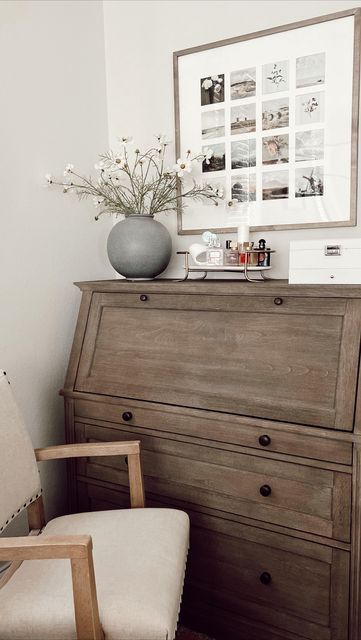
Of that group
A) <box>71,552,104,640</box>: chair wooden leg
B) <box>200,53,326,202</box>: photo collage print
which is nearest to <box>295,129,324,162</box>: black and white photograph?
<box>200,53,326,202</box>: photo collage print

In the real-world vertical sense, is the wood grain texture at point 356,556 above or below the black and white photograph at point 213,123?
below

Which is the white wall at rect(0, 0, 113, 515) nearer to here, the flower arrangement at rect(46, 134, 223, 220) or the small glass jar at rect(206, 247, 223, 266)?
the flower arrangement at rect(46, 134, 223, 220)

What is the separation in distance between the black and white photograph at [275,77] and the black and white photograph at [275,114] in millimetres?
47

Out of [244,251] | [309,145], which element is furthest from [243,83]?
[244,251]

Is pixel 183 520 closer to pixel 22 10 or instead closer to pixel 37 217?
pixel 37 217

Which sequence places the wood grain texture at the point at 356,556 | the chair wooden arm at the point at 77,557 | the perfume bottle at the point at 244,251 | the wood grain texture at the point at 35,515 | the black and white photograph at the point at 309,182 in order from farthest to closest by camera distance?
the black and white photograph at the point at 309,182
the perfume bottle at the point at 244,251
the wood grain texture at the point at 35,515
the wood grain texture at the point at 356,556
the chair wooden arm at the point at 77,557

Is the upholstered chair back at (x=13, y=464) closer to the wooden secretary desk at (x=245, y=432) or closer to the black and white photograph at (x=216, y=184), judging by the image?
the wooden secretary desk at (x=245, y=432)

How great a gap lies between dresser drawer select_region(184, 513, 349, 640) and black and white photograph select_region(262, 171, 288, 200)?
1.32 metres

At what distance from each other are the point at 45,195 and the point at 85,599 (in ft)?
5.41

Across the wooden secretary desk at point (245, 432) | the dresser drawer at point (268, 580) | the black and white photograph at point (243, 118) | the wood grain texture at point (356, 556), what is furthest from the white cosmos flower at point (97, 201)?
the wood grain texture at point (356, 556)

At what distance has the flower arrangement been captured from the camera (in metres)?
2.29

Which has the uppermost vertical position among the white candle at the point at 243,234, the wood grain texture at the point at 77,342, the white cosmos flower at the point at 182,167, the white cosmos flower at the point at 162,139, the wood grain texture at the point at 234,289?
the white cosmos flower at the point at 162,139

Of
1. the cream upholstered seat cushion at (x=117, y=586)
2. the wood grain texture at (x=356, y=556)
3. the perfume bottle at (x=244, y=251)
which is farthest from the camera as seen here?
the perfume bottle at (x=244, y=251)

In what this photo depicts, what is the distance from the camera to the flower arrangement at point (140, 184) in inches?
90.0
